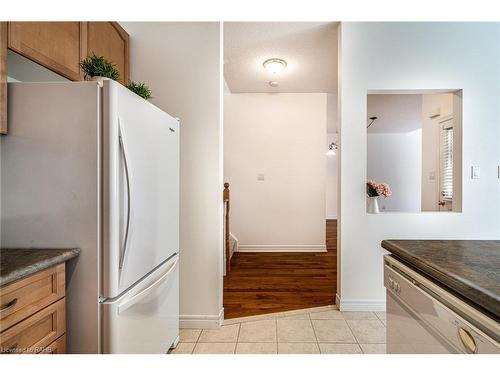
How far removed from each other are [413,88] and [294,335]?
92.1 inches

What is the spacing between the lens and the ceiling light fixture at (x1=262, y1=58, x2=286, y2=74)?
3.21 m

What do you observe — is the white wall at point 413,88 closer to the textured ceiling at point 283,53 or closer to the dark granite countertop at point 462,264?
the textured ceiling at point 283,53

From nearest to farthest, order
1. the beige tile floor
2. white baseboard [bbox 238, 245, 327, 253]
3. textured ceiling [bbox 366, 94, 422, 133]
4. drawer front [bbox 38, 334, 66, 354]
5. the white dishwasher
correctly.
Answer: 1. the white dishwasher
2. drawer front [bbox 38, 334, 66, 354]
3. the beige tile floor
4. white baseboard [bbox 238, 245, 327, 253]
5. textured ceiling [bbox 366, 94, 422, 133]

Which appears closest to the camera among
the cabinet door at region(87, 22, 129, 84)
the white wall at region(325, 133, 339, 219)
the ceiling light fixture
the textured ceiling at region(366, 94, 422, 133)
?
the cabinet door at region(87, 22, 129, 84)

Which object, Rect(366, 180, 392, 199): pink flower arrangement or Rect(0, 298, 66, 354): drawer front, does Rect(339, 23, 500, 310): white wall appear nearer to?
Rect(366, 180, 392, 199): pink flower arrangement

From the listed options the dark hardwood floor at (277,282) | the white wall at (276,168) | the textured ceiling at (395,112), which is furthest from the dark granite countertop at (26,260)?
the textured ceiling at (395,112)

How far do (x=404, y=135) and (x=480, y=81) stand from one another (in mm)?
5996

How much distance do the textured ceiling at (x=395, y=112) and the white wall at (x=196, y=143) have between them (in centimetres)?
372

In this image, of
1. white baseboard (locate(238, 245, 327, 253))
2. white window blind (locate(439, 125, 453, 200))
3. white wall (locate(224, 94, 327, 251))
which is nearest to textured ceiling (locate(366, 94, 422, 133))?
white window blind (locate(439, 125, 453, 200))

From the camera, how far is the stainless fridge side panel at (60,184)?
1.09 metres

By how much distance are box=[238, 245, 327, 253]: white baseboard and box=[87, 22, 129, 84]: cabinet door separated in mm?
3298

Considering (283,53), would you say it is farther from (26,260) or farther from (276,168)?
(26,260)

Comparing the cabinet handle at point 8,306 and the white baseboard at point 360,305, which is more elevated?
the cabinet handle at point 8,306

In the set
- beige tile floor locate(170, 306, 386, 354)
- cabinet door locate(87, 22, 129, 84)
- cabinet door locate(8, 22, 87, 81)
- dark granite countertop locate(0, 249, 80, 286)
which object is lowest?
beige tile floor locate(170, 306, 386, 354)
